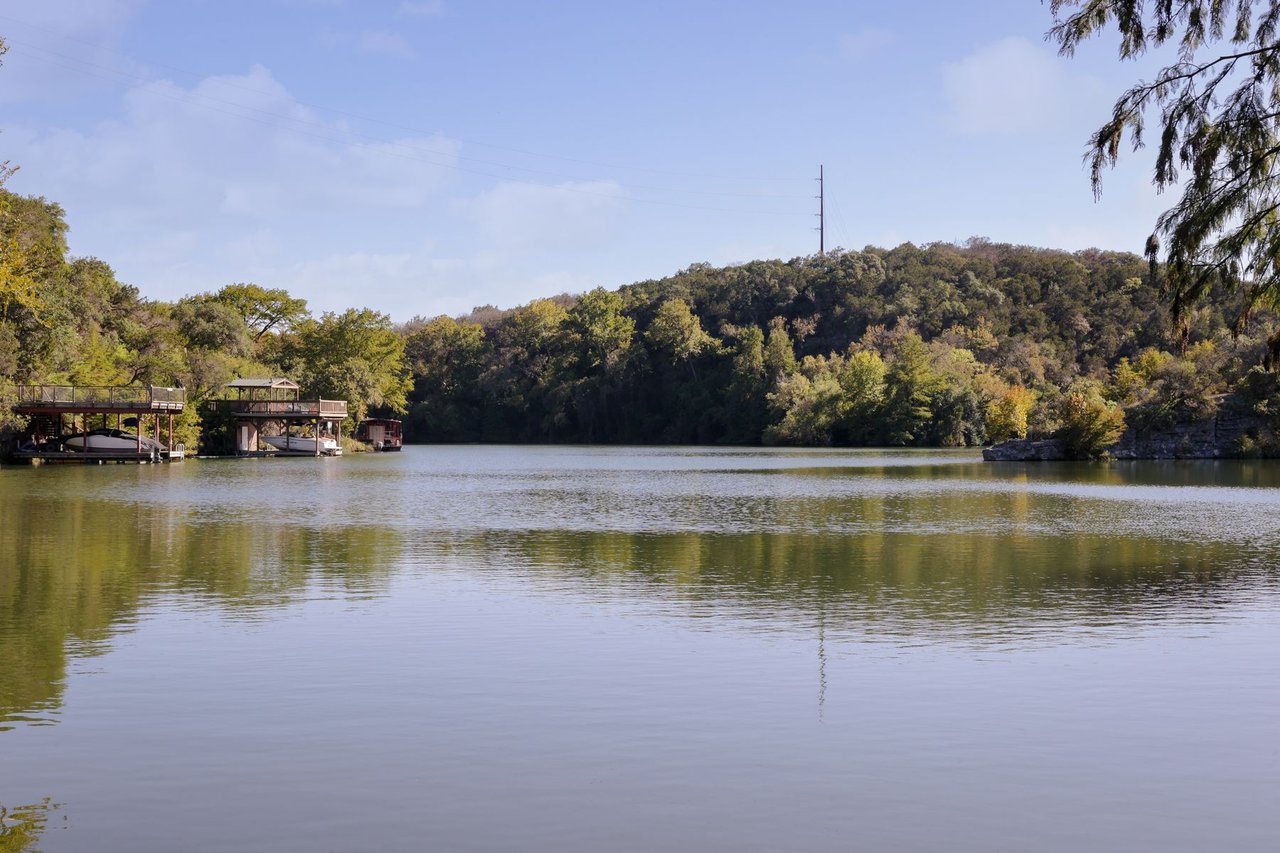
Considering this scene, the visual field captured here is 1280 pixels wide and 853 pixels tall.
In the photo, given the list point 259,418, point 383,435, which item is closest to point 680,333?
point 383,435

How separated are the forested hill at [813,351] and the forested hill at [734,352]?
0.20 m

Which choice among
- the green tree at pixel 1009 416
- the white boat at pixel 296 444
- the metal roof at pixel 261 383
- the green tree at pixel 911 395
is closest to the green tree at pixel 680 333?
the green tree at pixel 911 395

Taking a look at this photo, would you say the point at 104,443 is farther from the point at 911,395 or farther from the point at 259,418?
the point at 911,395

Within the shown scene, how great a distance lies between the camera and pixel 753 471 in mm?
50344

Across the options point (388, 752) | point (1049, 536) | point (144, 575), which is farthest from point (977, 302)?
point (388, 752)

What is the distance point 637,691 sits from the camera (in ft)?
32.4

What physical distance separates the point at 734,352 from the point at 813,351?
22.3 ft

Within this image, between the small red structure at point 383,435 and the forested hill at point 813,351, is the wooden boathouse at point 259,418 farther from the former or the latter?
the forested hill at point 813,351

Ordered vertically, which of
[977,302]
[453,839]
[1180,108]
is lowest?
[453,839]

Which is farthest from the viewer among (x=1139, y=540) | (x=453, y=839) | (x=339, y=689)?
(x=1139, y=540)

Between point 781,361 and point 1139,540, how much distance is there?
84.6 m

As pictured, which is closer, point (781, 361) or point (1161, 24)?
point (1161, 24)

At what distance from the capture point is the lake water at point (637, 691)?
A: 6.84 metres

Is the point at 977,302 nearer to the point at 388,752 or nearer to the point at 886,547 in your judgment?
the point at 886,547
